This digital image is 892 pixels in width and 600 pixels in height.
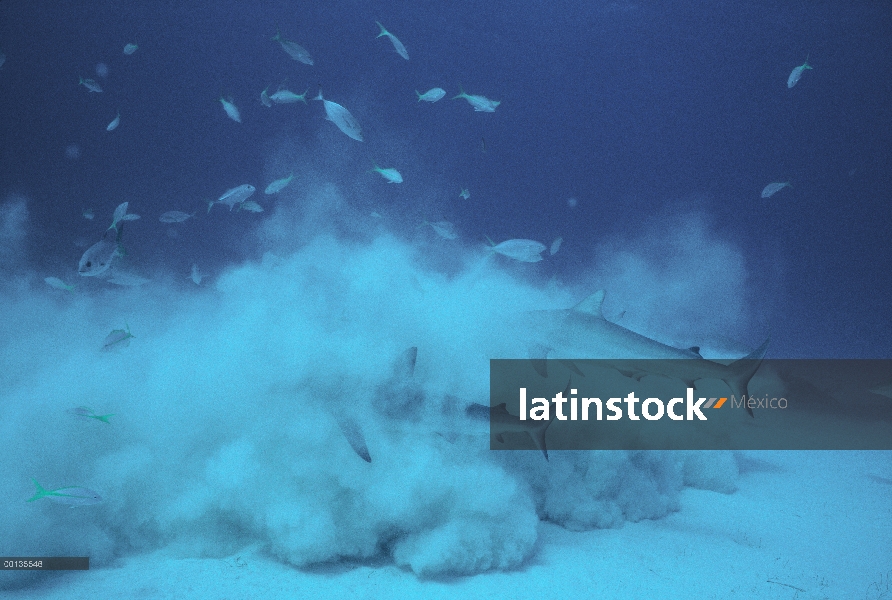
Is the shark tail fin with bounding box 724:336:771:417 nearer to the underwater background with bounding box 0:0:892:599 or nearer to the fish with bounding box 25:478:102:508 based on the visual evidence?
the underwater background with bounding box 0:0:892:599

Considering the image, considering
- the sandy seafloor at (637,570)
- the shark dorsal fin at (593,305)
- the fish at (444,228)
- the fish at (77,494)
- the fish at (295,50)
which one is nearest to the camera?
the fish at (77,494)

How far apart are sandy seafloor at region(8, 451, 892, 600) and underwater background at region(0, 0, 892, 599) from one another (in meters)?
0.03

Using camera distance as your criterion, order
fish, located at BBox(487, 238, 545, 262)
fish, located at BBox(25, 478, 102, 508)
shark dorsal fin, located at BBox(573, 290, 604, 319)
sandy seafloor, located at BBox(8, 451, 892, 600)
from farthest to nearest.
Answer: fish, located at BBox(487, 238, 545, 262), shark dorsal fin, located at BBox(573, 290, 604, 319), sandy seafloor, located at BBox(8, 451, 892, 600), fish, located at BBox(25, 478, 102, 508)

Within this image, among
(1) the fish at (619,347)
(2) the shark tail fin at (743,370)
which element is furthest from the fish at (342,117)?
(2) the shark tail fin at (743,370)

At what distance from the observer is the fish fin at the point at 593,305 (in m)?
5.11

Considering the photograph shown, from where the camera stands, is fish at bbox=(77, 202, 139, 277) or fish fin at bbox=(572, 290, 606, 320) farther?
fish fin at bbox=(572, 290, 606, 320)

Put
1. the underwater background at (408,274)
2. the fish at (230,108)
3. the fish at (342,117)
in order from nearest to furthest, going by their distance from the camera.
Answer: the underwater background at (408,274), the fish at (342,117), the fish at (230,108)

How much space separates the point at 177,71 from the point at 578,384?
30.9 meters

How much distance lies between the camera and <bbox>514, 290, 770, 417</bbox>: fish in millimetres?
4434

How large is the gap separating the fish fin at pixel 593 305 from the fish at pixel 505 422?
64.4 inches

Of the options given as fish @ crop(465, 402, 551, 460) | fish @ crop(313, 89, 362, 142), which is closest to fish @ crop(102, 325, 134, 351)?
fish @ crop(313, 89, 362, 142)

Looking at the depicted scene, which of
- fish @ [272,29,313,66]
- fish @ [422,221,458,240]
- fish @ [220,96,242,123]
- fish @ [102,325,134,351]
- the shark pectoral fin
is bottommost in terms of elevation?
the shark pectoral fin

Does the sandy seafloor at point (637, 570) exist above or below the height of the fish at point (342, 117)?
below

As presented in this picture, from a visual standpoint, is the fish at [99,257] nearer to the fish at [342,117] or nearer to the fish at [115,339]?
the fish at [115,339]
